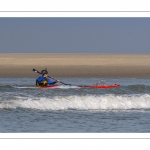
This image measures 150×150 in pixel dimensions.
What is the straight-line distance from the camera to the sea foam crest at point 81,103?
19.5 metres

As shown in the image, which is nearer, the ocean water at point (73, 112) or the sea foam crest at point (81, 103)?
the ocean water at point (73, 112)

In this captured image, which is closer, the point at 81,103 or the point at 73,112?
the point at 73,112

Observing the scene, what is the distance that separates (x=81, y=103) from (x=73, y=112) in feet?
5.65

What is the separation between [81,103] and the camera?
65.8 ft

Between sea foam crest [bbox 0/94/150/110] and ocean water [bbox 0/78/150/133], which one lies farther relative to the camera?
sea foam crest [bbox 0/94/150/110]

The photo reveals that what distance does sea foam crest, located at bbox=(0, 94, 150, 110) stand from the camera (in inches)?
766

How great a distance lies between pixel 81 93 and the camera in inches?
928

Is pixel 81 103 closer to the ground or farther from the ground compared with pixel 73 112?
farther from the ground

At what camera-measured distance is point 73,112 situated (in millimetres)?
18359

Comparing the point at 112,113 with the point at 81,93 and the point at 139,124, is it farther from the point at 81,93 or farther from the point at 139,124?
the point at 81,93

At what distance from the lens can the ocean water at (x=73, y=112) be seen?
49.9 feet

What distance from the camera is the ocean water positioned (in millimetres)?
15211
